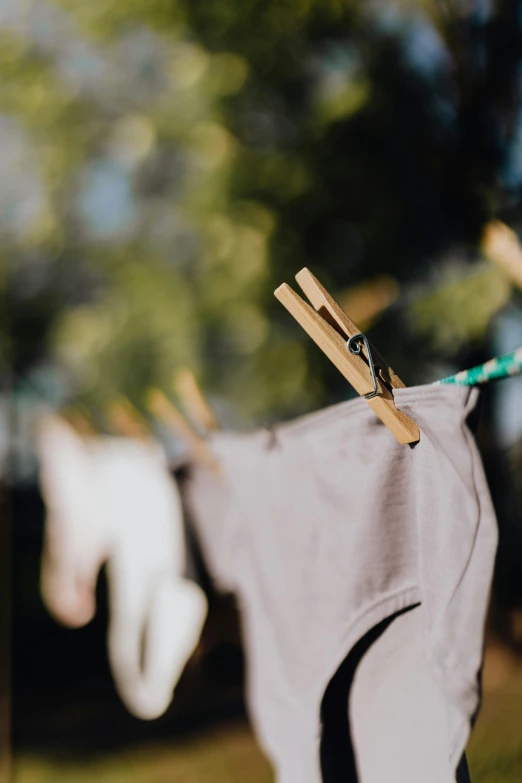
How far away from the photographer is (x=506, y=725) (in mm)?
2396

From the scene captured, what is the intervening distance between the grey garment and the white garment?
0.73ft

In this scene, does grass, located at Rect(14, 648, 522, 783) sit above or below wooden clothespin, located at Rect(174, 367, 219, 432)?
below

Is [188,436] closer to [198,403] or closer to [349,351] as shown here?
[198,403]

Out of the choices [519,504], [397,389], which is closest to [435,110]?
[519,504]

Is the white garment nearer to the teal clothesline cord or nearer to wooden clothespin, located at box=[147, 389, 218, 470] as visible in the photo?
wooden clothespin, located at box=[147, 389, 218, 470]

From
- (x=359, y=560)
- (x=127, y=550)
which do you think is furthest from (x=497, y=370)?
(x=127, y=550)

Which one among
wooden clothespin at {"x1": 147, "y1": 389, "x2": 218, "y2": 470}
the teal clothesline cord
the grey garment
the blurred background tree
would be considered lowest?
the grey garment

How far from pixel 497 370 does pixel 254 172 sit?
1.58m

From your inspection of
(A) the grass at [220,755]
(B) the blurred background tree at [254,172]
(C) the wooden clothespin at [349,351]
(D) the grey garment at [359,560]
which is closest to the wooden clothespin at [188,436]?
(D) the grey garment at [359,560]

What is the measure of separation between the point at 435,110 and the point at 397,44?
26cm

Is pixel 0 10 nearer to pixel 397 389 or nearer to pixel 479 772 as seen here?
pixel 397 389

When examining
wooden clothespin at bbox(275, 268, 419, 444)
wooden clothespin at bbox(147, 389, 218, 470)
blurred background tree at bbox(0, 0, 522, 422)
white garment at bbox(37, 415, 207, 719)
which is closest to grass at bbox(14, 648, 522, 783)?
white garment at bbox(37, 415, 207, 719)

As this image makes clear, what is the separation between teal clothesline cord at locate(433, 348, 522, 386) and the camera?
0.56 meters

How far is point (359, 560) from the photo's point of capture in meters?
0.72
